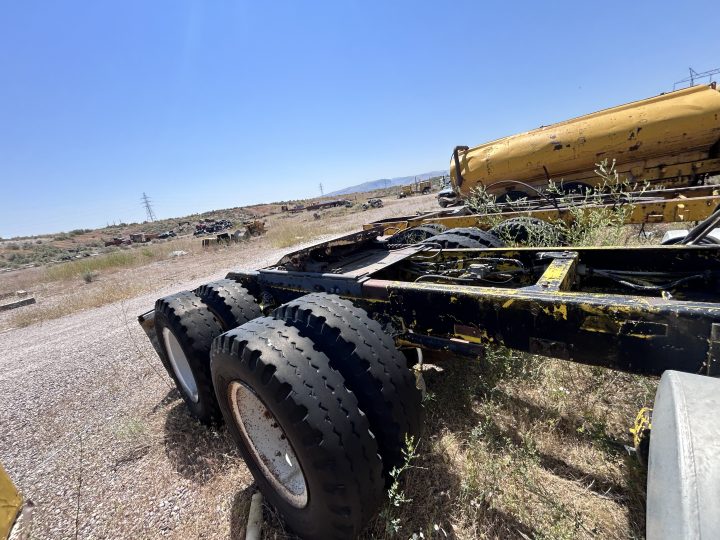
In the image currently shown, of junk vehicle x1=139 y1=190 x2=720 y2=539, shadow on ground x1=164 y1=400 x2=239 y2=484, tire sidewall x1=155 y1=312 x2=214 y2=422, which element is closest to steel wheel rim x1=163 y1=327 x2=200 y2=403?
tire sidewall x1=155 y1=312 x2=214 y2=422

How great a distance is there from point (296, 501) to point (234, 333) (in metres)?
1.06

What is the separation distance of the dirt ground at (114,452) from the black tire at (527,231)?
3635 mm

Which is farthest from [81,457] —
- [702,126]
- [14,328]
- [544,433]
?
[702,126]

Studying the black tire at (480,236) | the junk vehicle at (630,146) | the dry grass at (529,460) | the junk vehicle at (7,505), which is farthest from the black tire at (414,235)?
the junk vehicle at (7,505)

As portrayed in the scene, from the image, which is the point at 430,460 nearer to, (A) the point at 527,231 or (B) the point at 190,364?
(B) the point at 190,364

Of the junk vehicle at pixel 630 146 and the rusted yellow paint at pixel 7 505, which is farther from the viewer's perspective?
the junk vehicle at pixel 630 146

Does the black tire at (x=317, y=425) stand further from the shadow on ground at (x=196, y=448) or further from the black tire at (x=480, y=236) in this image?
the black tire at (x=480, y=236)

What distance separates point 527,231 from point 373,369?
3014 millimetres

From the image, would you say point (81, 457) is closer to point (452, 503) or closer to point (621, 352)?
point (452, 503)

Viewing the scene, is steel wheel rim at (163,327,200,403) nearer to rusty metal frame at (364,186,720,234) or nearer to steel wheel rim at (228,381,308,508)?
steel wheel rim at (228,381,308,508)

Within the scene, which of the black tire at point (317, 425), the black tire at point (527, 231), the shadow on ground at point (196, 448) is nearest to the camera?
the black tire at point (317, 425)

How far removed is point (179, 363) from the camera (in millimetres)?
3488

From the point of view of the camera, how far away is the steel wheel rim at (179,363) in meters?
3.30

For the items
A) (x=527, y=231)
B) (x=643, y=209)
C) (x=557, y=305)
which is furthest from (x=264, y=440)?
(x=643, y=209)
